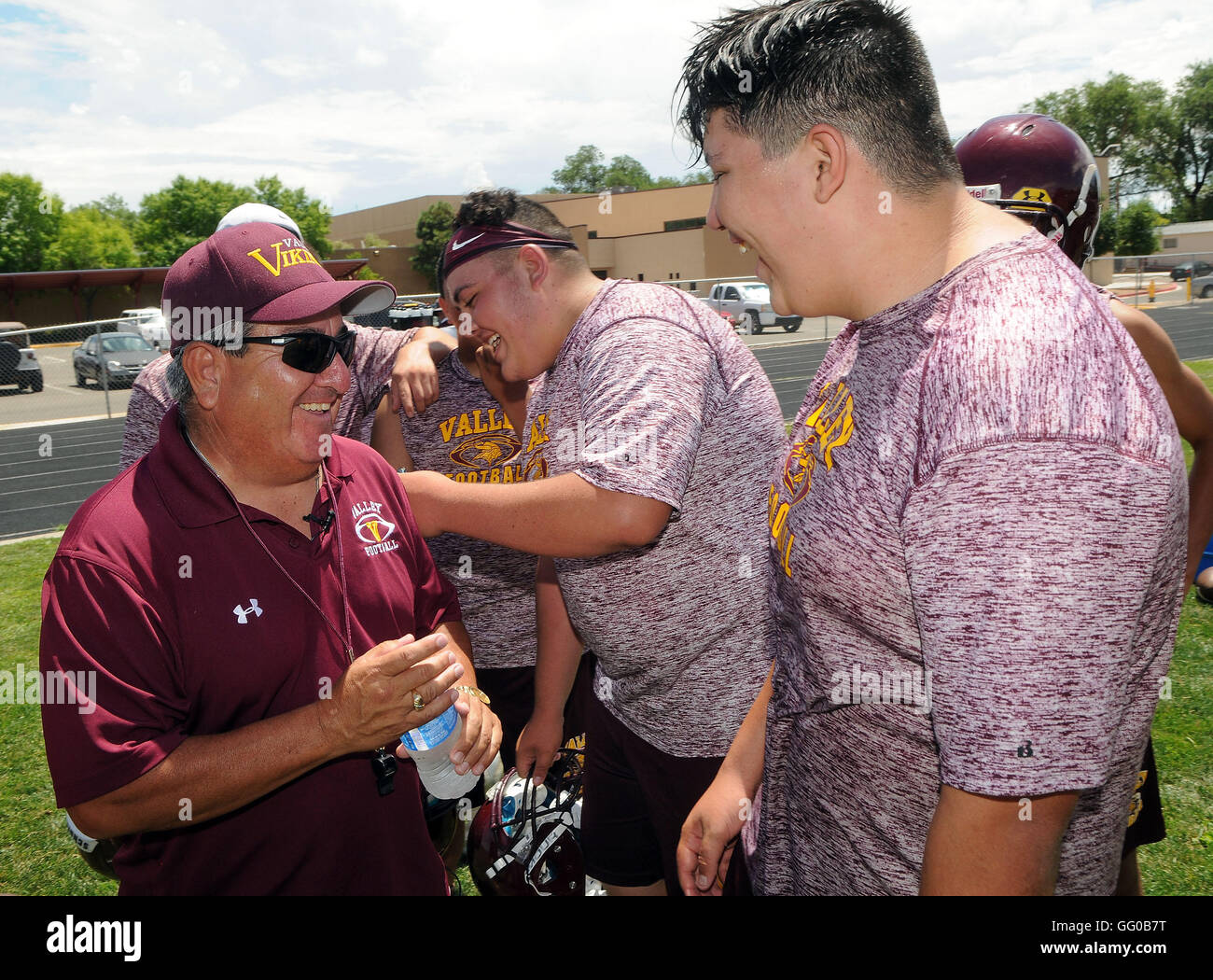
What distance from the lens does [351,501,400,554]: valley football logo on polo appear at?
2316 millimetres

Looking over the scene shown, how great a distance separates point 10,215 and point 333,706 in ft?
232

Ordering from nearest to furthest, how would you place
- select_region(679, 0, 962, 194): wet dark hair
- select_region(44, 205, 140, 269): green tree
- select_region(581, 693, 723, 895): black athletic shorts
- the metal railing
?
select_region(679, 0, 962, 194): wet dark hair < select_region(581, 693, 723, 895): black athletic shorts < the metal railing < select_region(44, 205, 140, 269): green tree

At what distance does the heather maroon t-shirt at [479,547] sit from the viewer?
11.9 ft

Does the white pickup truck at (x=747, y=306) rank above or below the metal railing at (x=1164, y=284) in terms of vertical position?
below

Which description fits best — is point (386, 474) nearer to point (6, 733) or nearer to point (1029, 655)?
point (1029, 655)

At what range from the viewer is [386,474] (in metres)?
2.51

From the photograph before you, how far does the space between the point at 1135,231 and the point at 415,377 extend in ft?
221

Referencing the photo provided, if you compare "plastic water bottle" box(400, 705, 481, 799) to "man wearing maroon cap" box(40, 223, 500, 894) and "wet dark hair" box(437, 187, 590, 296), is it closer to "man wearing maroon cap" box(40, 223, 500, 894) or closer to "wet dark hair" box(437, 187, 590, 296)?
"man wearing maroon cap" box(40, 223, 500, 894)

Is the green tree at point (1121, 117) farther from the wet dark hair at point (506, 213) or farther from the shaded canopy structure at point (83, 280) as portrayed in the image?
the wet dark hair at point (506, 213)

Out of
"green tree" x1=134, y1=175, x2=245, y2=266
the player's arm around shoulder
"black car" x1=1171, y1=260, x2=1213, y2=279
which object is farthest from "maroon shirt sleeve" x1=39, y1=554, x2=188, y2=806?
"green tree" x1=134, y1=175, x2=245, y2=266

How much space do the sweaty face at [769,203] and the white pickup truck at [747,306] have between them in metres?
29.8

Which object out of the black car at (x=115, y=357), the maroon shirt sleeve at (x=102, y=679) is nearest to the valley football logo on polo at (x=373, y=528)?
the maroon shirt sleeve at (x=102, y=679)

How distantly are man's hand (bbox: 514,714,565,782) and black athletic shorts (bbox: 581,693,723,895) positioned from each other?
0.94 feet

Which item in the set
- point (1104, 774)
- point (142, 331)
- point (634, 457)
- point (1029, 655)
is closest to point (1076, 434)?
point (1029, 655)
